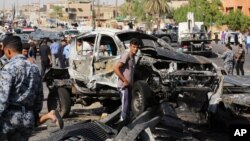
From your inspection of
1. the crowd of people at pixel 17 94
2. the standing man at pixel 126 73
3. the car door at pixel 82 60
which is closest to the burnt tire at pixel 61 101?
the car door at pixel 82 60

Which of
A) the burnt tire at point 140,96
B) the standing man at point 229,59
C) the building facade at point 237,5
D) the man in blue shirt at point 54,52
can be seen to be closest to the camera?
the burnt tire at point 140,96

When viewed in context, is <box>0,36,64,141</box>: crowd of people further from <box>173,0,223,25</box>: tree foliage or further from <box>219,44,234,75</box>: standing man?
<box>173,0,223,25</box>: tree foliage

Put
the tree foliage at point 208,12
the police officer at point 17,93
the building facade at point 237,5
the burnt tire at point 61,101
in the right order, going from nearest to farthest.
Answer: the police officer at point 17,93 < the burnt tire at point 61,101 < the tree foliage at point 208,12 < the building facade at point 237,5

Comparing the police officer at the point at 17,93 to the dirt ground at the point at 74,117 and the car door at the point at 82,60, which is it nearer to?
the dirt ground at the point at 74,117

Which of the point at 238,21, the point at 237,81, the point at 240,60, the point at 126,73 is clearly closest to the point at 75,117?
the point at 126,73

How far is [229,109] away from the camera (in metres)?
10.6

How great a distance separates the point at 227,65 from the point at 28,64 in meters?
14.9

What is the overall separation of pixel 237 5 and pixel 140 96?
233 ft

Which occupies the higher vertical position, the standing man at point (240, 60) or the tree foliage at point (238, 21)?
the standing man at point (240, 60)

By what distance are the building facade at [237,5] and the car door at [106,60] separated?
223ft

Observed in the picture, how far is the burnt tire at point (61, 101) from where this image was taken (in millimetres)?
Result: 12102

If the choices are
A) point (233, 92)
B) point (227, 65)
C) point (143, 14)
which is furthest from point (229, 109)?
point (143, 14)

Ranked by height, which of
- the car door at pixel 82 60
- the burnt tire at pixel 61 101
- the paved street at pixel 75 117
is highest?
the car door at pixel 82 60

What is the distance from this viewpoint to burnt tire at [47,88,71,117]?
12102mm
